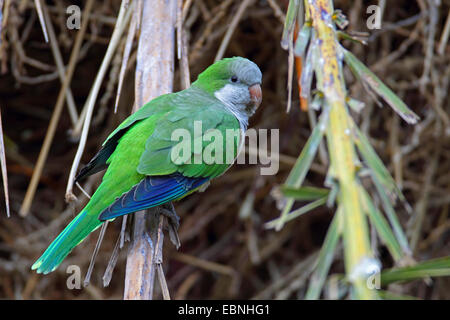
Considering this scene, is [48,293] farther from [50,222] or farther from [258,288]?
[258,288]

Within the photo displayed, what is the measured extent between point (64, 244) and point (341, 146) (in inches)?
39.6

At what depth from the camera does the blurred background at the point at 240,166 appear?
2.44 m

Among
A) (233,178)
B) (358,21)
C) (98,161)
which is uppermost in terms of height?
(358,21)

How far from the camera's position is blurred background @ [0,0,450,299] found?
2439mm

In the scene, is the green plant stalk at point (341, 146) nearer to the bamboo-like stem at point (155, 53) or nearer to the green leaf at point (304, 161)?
the green leaf at point (304, 161)

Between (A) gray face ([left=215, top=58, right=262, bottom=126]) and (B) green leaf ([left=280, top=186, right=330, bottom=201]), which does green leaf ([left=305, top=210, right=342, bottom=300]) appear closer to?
(B) green leaf ([left=280, top=186, right=330, bottom=201])

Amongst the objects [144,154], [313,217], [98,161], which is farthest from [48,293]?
[313,217]

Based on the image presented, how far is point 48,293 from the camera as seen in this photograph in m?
2.55

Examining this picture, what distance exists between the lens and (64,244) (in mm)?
1605

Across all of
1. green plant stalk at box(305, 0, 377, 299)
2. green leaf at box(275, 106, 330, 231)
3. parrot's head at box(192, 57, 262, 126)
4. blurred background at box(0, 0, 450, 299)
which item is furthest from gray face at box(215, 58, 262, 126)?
green leaf at box(275, 106, 330, 231)

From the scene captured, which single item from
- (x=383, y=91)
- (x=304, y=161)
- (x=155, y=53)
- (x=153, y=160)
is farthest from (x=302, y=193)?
(x=155, y=53)

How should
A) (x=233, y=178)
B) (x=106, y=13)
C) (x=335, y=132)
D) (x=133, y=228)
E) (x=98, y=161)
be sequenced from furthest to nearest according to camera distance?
(x=233, y=178), (x=106, y=13), (x=98, y=161), (x=133, y=228), (x=335, y=132)

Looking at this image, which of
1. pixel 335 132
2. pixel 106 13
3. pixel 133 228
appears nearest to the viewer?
pixel 335 132
